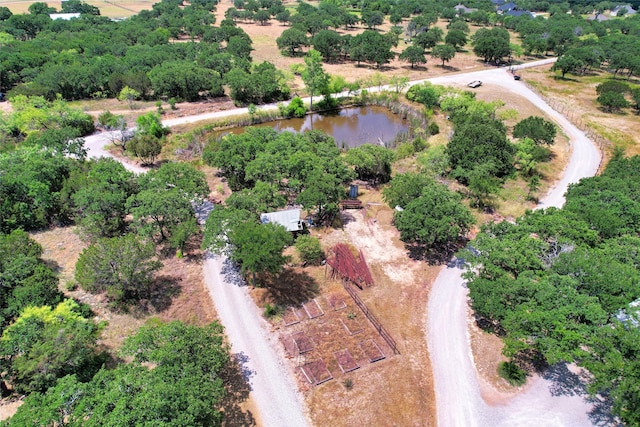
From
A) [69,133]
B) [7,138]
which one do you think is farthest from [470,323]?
[7,138]

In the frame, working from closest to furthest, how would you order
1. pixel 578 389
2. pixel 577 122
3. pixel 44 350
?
pixel 44 350 < pixel 578 389 < pixel 577 122

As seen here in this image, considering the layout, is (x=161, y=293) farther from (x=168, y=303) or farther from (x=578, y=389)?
(x=578, y=389)

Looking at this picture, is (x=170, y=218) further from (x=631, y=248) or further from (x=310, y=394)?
(x=631, y=248)

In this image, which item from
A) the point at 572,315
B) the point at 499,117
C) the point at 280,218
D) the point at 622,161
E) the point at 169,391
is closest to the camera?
the point at 169,391

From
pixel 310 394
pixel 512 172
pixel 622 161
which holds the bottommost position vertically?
pixel 310 394

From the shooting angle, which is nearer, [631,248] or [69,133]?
[631,248]

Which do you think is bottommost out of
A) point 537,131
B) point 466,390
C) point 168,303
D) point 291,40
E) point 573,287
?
point 466,390

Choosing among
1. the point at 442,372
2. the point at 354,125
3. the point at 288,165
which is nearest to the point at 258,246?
the point at 288,165
